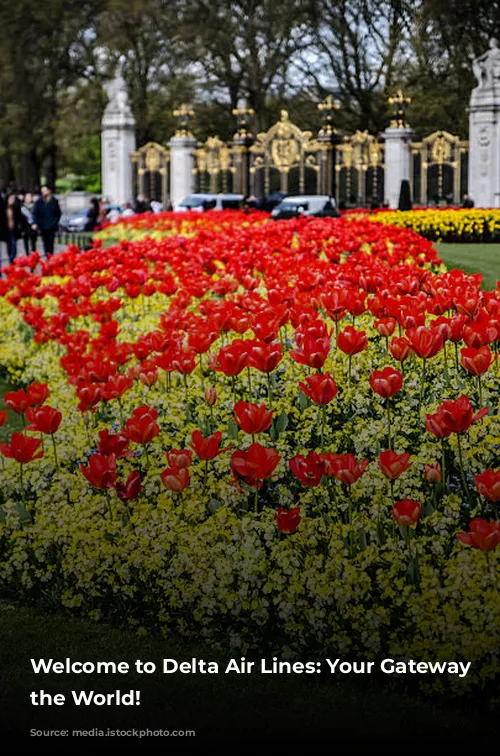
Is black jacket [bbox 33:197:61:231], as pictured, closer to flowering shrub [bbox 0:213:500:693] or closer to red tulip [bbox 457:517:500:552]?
flowering shrub [bbox 0:213:500:693]

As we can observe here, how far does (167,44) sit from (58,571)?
2111 inches

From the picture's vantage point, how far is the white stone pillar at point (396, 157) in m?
41.5

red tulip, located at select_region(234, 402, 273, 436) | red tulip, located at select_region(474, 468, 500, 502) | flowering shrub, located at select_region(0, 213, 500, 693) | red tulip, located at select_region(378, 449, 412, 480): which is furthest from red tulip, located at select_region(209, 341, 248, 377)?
red tulip, located at select_region(474, 468, 500, 502)

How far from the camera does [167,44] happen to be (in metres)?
56.7

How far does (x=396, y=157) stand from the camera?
41.9 m

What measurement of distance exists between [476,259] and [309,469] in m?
16.6

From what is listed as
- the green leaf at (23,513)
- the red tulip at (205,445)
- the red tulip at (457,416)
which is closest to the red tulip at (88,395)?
the green leaf at (23,513)

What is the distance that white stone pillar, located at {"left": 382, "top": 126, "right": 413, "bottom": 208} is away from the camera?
1635 inches

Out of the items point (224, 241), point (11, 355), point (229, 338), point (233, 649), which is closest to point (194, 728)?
point (233, 649)

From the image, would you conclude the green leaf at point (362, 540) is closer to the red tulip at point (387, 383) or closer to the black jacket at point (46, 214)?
the red tulip at point (387, 383)

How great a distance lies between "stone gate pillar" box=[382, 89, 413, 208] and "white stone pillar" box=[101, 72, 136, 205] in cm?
1109

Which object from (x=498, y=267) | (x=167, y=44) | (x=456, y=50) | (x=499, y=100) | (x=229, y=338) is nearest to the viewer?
(x=229, y=338)

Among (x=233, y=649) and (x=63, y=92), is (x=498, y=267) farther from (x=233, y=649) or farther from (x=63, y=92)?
(x=63, y=92)

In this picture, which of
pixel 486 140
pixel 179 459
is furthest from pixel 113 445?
pixel 486 140
